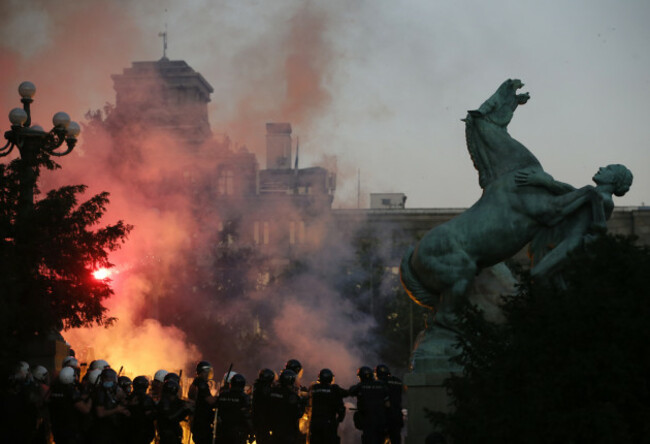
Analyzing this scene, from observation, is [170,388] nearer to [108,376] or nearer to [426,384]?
[108,376]

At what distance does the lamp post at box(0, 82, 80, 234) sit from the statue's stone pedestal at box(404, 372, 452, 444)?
29.5 feet

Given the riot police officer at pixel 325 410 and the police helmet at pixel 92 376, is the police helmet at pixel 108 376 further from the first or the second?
the riot police officer at pixel 325 410

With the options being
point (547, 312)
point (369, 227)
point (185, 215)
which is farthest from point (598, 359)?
point (369, 227)

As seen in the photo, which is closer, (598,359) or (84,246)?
(598,359)

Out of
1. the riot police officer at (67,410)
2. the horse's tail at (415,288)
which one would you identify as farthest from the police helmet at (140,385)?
the horse's tail at (415,288)

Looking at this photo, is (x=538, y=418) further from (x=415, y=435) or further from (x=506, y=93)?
(x=506, y=93)

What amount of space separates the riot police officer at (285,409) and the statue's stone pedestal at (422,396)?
7.53 feet

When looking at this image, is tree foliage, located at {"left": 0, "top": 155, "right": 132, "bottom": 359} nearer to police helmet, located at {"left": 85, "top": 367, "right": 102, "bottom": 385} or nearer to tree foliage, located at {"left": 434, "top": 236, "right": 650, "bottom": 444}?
police helmet, located at {"left": 85, "top": 367, "right": 102, "bottom": 385}

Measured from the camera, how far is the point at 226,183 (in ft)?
221

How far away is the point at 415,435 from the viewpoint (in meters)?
15.4

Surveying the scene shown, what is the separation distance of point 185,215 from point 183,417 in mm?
39843

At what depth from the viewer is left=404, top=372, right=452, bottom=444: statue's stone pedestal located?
15.4 m

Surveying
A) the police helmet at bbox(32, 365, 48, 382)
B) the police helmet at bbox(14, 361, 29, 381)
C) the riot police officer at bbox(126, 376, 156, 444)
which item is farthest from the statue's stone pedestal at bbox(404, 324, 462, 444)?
the police helmet at bbox(32, 365, 48, 382)

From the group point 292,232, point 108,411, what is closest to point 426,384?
point 108,411
